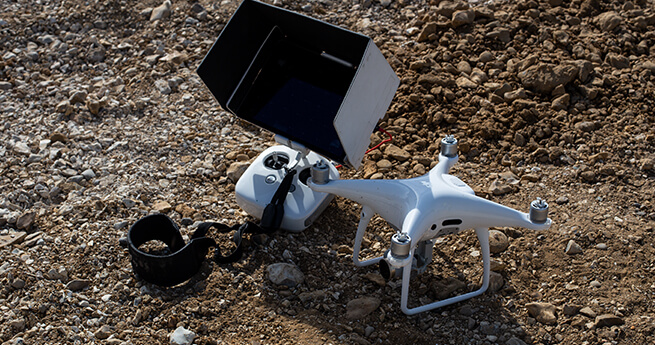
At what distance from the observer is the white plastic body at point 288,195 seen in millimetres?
2826

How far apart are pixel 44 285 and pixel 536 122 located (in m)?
2.31

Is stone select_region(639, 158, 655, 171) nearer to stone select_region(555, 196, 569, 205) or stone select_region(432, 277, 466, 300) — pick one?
stone select_region(555, 196, 569, 205)

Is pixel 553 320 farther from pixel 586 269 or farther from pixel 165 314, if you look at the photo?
pixel 165 314

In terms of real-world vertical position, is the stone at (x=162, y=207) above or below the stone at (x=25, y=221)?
above

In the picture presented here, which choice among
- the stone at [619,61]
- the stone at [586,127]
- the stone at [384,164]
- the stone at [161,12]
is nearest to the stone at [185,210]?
the stone at [384,164]

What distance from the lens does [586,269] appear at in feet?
8.83

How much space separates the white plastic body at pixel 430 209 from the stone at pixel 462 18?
1602mm

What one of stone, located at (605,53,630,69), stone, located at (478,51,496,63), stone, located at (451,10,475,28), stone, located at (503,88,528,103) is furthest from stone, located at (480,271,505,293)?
stone, located at (451,10,475,28)

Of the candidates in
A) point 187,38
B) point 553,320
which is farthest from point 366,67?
point 187,38

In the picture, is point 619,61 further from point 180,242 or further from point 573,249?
point 180,242

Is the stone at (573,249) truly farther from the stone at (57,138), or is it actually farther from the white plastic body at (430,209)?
the stone at (57,138)

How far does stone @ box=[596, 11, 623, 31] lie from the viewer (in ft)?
12.6

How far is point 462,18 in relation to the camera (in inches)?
154

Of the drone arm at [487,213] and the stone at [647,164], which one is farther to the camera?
the stone at [647,164]
